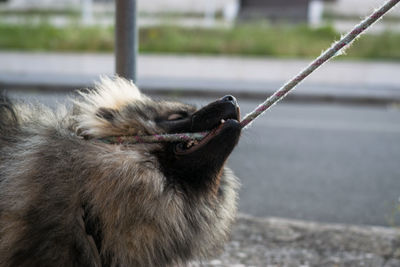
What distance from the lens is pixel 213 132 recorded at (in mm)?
2156

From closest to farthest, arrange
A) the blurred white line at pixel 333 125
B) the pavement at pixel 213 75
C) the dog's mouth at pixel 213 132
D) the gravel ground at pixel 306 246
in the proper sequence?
1. the dog's mouth at pixel 213 132
2. the gravel ground at pixel 306 246
3. the blurred white line at pixel 333 125
4. the pavement at pixel 213 75

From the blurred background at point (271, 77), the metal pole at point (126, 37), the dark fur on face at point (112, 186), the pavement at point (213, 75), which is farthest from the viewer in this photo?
the pavement at point (213, 75)

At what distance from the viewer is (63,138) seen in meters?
2.18

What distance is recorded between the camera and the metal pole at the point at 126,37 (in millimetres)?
3152

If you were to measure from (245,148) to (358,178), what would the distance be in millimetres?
1573

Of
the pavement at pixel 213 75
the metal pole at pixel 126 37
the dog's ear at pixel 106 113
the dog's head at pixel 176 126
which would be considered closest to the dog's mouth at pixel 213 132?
the dog's head at pixel 176 126

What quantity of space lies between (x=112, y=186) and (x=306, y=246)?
1915mm

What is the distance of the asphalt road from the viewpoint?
15.5ft

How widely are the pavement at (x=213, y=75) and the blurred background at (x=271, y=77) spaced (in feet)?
0.08

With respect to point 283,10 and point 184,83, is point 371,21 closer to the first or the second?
point 184,83

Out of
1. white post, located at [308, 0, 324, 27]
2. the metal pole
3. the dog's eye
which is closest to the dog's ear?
the dog's eye

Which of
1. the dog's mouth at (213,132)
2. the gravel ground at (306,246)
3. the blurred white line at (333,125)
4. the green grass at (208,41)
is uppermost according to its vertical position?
the dog's mouth at (213,132)

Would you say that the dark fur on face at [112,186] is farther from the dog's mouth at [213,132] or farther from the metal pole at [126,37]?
the metal pole at [126,37]

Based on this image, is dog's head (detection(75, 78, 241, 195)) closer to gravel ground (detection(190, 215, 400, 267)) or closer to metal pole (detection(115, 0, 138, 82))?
metal pole (detection(115, 0, 138, 82))
